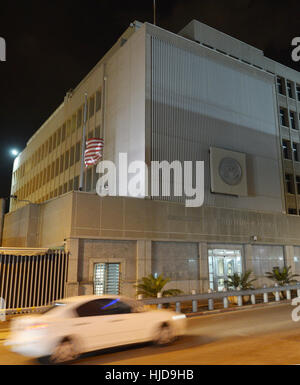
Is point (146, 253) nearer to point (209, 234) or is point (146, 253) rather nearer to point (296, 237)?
point (209, 234)

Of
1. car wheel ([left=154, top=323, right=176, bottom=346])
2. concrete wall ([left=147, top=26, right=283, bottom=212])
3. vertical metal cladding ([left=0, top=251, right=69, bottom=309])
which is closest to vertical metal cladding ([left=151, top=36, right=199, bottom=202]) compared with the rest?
concrete wall ([left=147, top=26, right=283, bottom=212])

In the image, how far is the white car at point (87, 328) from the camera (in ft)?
25.0

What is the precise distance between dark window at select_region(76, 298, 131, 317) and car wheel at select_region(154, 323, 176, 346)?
1.06m

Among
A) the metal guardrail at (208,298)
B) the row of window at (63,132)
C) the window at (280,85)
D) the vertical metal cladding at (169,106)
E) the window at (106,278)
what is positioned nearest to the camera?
the metal guardrail at (208,298)

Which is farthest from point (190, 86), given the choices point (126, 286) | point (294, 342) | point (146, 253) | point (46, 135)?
point (46, 135)

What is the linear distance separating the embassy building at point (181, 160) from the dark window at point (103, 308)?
960cm

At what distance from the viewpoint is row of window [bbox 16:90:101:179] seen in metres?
32.0

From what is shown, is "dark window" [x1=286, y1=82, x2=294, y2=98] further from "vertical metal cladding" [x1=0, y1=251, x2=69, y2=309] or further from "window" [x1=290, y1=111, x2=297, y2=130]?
"vertical metal cladding" [x1=0, y1=251, x2=69, y2=309]

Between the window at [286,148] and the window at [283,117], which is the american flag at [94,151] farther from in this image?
the window at [283,117]

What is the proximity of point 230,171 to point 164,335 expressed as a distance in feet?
63.5

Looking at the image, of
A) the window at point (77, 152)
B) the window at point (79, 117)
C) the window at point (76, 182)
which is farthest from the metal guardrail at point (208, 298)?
the window at point (79, 117)

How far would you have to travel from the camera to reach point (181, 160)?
25000 millimetres

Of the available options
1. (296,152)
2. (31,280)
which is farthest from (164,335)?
(296,152)

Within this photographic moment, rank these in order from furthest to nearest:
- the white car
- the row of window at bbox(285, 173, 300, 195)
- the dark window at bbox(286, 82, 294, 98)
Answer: the dark window at bbox(286, 82, 294, 98)
the row of window at bbox(285, 173, 300, 195)
the white car
